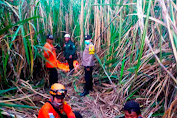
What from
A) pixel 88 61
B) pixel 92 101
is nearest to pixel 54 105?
pixel 92 101

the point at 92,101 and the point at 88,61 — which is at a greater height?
the point at 88,61

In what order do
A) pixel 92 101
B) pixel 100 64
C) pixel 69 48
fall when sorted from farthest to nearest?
1. pixel 69 48
2. pixel 100 64
3. pixel 92 101

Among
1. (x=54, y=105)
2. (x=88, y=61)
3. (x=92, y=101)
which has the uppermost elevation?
(x=88, y=61)

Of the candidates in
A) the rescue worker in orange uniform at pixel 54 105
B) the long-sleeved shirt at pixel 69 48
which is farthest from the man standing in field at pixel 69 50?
the rescue worker in orange uniform at pixel 54 105

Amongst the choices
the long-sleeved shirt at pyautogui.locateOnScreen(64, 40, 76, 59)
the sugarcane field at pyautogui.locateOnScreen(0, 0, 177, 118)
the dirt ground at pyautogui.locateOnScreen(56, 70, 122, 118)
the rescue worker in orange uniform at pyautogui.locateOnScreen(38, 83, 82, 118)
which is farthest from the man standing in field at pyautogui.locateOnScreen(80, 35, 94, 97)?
the rescue worker in orange uniform at pyautogui.locateOnScreen(38, 83, 82, 118)

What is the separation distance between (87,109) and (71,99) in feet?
1.39

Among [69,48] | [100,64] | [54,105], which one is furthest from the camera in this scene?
[69,48]

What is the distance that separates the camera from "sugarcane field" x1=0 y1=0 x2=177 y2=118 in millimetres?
1717

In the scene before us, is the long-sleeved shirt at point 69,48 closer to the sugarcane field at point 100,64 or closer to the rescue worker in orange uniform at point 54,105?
the sugarcane field at point 100,64

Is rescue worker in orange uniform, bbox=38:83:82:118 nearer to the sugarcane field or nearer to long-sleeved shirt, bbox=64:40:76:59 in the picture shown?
the sugarcane field

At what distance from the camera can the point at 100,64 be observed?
3.46m

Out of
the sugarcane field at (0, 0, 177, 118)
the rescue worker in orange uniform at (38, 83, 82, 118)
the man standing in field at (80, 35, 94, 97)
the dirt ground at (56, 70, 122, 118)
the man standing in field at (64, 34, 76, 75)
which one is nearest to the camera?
the sugarcane field at (0, 0, 177, 118)

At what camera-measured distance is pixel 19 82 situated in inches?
93.4

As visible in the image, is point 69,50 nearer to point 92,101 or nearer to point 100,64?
point 100,64
